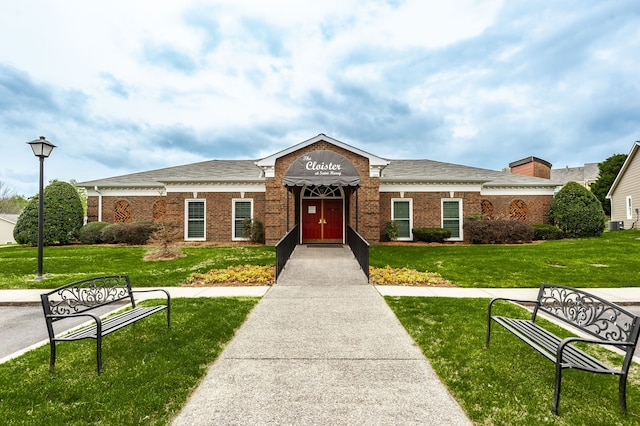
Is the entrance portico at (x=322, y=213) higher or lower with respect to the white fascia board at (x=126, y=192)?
lower

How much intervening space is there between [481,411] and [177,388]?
324cm

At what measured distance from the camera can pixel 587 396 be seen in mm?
3461

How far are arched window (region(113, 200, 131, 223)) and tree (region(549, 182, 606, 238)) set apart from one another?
27256mm

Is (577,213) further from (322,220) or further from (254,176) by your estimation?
(254,176)

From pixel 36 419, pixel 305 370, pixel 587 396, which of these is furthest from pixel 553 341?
pixel 36 419

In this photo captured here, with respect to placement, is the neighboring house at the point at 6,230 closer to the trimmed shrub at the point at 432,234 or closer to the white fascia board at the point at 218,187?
the white fascia board at the point at 218,187

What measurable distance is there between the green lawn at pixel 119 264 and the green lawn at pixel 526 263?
5867mm

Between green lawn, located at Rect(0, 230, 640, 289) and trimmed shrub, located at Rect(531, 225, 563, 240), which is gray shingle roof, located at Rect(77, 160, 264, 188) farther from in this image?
trimmed shrub, located at Rect(531, 225, 563, 240)

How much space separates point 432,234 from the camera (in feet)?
60.2

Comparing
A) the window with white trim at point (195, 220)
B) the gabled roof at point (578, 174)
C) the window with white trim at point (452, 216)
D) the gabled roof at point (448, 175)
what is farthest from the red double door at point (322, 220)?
the gabled roof at point (578, 174)

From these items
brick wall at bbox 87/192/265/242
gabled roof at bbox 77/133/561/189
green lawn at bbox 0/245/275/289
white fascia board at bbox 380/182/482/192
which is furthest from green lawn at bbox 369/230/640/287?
brick wall at bbox 87/192/265/242

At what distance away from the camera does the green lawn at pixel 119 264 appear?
9953 millimetres

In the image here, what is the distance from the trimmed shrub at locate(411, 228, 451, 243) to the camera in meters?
18.4

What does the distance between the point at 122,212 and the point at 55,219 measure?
339 centimetres
